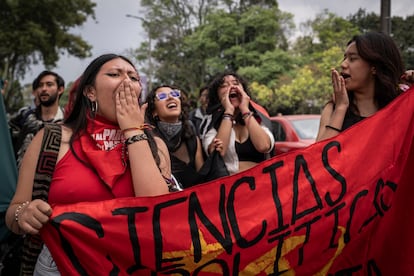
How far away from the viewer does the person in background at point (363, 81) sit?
98.5 inches

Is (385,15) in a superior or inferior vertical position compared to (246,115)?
superior

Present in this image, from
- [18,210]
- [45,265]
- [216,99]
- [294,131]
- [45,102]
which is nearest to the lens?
[18,210]

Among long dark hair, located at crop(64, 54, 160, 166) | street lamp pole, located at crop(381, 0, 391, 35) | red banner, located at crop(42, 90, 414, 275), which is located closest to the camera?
red banner, located at crop(42, 90, 414, 275)

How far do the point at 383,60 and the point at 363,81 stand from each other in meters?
0.15

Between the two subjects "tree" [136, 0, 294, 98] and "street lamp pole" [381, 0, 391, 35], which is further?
"tree" [136, 0, 294, 98]

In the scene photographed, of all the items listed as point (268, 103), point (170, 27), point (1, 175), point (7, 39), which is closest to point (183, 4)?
point (170, 27)

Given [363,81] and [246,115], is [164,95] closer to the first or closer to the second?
[246,115]

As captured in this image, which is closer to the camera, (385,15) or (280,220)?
(280,220)

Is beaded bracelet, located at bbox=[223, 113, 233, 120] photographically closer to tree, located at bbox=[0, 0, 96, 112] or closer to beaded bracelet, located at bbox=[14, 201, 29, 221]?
beaded bracelet, located at bbox=[14, 201, 29, 221]

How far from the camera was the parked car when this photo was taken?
24.1 ft

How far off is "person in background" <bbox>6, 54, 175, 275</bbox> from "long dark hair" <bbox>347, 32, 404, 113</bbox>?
1305 mm

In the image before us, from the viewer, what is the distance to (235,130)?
145 inches

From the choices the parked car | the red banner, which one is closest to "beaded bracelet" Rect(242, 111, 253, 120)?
the red banner

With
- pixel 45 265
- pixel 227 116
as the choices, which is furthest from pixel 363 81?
pixel 45 265
